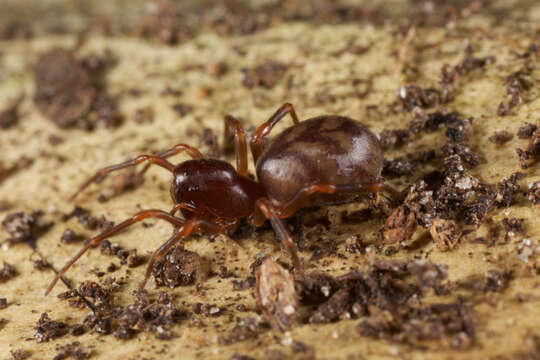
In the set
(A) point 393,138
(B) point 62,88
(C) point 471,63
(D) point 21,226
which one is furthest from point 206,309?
(B) point 62,88

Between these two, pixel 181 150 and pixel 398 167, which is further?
pixel 181 150

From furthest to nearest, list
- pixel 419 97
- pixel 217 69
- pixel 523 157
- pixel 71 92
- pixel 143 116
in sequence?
pixel 71 92, pixel 217 69, pixel 143 116, pixel 419 97, pixel 523 157

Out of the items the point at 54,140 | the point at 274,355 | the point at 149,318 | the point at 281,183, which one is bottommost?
the point at 274,355

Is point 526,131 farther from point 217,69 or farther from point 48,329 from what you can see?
point 48,329

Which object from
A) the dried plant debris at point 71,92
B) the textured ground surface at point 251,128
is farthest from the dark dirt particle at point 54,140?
the dried plant debris at point 71,92

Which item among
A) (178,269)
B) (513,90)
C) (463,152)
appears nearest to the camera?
(178,269)

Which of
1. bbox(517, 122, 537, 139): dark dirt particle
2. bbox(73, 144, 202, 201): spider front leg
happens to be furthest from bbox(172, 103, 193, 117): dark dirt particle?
bbox(517, 122, 537, 139): dark dirt particle

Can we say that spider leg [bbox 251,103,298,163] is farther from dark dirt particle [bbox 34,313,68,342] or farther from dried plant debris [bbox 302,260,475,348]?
dark dirt particle [bbox 34,313,68,342]
